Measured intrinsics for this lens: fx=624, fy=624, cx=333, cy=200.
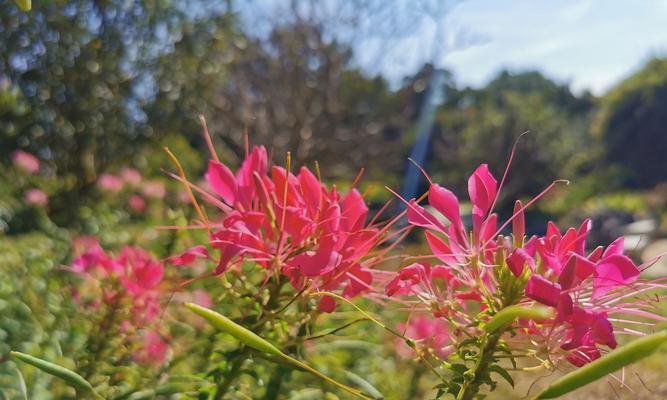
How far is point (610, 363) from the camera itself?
12.8 inches

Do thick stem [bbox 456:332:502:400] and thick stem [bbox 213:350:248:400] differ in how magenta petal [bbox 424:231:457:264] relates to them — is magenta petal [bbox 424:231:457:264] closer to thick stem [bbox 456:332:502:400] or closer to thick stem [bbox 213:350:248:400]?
thick stem [bbox 456:332:502:400]

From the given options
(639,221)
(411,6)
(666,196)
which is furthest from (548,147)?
(411,6)

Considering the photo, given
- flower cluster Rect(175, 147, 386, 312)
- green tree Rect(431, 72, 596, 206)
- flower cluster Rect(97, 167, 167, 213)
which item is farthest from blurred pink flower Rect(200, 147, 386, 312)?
green tree Rect(431, 72, 596, 206)

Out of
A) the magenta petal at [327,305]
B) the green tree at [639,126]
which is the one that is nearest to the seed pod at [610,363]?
the magenta petal at [327,305]

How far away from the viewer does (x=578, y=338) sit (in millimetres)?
476

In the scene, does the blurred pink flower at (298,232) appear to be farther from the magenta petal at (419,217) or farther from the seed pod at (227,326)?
the seed pod at (227,326)

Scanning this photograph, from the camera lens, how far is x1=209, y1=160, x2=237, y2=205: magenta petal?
2.18ft

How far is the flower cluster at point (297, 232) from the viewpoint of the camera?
1.88ft

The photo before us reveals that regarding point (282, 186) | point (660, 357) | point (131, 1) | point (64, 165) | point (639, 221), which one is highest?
point (131, 1)

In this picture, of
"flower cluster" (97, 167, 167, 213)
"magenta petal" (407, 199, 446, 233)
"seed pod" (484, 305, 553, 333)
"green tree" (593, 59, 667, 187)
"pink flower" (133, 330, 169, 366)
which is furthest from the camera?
"green tree" (593, 59, 667, 187)

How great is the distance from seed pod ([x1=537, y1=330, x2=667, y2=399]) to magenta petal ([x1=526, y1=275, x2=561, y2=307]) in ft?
0.33

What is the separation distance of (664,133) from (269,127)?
50.2ft

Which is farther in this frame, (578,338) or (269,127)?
(269,127)

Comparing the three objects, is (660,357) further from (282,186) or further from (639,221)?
(639,221)
